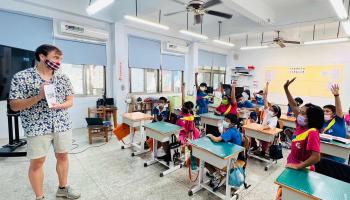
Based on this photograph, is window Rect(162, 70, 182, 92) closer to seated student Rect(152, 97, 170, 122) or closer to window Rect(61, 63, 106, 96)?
window Rect(61, 63, 106, 96)

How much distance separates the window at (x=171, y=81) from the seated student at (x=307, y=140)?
6207mm

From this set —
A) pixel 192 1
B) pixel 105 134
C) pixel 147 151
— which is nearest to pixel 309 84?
pixel 192 1

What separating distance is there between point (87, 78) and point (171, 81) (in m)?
3.46

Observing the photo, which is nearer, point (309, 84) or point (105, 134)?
point (105, 134)

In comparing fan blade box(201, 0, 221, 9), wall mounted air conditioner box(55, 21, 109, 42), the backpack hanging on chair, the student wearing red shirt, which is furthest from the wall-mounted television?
the student wearing red shirt

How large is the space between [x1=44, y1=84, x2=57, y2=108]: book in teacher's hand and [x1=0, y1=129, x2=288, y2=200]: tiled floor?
1.31 meters

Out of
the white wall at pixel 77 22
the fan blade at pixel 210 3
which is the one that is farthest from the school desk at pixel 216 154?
the white wall at pixel 77 22

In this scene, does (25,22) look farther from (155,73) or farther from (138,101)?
(155,73)

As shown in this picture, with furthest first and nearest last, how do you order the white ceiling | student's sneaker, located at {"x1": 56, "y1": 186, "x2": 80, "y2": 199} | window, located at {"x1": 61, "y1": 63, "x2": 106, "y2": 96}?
window, located at {"x1": 61, "y1": 63, "x2": 106, "y2": 96} < the white ceiling < student's sneaker, located at {"x1": 56, "y1": 186, "x2": 80, "y2": 199}

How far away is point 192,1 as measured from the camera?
3.60m

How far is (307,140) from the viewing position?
1695 mm

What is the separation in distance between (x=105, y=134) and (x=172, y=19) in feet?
15.2

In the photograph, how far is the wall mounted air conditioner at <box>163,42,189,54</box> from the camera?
7.27m

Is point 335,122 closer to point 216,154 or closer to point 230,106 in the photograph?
point 230,106
